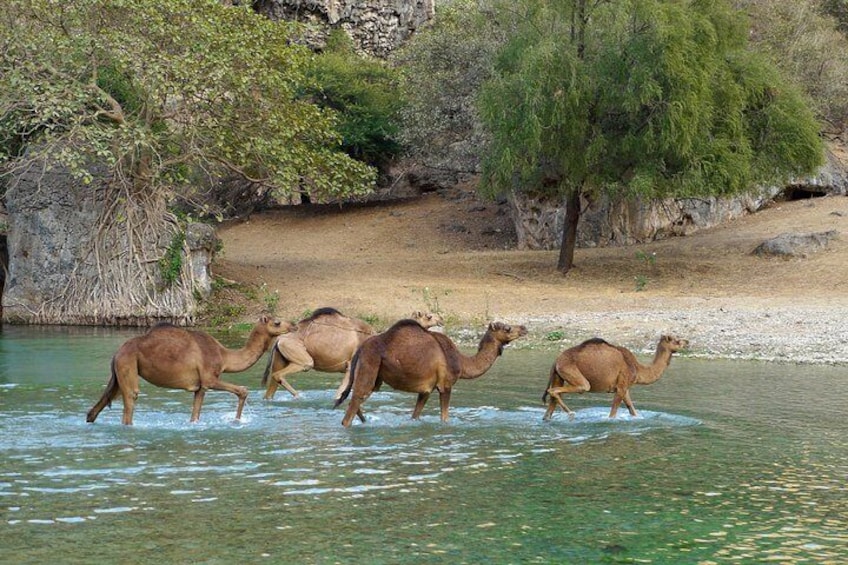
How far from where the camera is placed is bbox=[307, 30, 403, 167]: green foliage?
43094 mm

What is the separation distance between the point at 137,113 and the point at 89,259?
141 inches

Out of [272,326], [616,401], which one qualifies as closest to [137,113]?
[272,326]

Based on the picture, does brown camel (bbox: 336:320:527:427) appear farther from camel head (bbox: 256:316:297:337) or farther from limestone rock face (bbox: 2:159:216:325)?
limestone rock face (bbox: 2:159:216:325)

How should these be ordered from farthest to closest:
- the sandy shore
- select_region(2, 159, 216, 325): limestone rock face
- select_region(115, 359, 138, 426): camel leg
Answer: select_region(2, 159, 216, 325): limestone rock face
the sandy shore
select_region(115, 359, 138, 426): camel leg

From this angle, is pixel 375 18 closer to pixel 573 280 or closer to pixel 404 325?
pixel 573 280

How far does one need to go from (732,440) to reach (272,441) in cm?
458

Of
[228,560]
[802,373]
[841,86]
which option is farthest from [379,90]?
[228,560]

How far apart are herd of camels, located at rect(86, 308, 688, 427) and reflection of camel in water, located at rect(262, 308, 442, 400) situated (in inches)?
34.0

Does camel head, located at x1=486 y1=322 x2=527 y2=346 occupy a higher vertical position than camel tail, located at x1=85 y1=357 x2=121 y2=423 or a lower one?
higher

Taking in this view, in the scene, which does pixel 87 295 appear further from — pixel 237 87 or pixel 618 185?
pixel 618 185

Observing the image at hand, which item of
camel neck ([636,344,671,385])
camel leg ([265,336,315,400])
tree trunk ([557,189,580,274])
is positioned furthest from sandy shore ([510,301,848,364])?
camel leg ([265,336,315,400])

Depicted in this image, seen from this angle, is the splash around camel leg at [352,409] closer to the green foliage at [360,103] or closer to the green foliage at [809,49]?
the green foliage at [809,49]

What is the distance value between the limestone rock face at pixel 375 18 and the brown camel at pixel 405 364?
38.8 meters

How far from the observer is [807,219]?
33969mm
